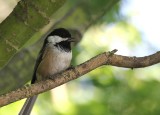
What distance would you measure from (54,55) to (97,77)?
98 centimetres

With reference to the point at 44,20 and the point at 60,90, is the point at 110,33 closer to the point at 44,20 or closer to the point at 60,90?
the point at 60,90

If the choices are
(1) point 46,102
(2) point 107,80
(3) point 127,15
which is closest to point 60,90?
(1) point 46,102

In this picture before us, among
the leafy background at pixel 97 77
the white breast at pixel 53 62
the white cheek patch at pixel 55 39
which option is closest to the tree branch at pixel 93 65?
the leafy background at pixel 97 77

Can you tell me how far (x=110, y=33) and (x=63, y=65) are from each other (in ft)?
5.79

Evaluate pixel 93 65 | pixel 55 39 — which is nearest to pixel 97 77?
pixel 55 39

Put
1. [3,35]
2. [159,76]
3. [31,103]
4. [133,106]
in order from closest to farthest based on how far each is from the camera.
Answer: [3,35]
[31,103]
[133,106]
[159,76]

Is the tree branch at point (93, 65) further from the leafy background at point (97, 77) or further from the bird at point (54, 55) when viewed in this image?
the bird at point (54, 55)

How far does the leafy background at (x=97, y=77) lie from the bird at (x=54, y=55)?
0.11 m

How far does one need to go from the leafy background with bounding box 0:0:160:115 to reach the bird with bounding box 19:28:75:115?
11 cm

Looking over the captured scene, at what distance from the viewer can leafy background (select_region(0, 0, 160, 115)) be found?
2958mm

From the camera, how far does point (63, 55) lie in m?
3.32

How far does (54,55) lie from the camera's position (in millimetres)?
3375

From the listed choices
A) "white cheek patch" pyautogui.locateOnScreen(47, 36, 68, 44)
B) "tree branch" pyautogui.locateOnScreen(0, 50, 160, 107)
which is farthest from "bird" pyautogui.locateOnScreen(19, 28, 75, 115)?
"tree branch" pyautogui.locateOnScreen(0, 50, 160, 107)

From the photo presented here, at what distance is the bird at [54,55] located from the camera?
3289mm
